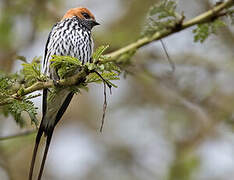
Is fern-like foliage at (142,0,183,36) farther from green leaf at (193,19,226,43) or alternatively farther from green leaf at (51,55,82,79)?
green leaf at (51,55,82,79)

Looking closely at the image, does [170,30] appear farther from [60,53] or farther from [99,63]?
[60,53]

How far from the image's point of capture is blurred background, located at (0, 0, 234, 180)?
5980 mm

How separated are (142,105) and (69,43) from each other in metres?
5.02

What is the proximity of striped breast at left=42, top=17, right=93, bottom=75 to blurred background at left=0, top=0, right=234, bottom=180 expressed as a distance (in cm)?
84

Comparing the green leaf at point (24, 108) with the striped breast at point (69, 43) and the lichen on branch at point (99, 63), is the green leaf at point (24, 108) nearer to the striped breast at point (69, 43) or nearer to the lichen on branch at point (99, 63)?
the lichen on branch at point (99, 63)

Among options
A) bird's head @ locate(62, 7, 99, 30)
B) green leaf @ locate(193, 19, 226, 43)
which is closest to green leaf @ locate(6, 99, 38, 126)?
green leaf @ locate(193, 19, 226, 43)

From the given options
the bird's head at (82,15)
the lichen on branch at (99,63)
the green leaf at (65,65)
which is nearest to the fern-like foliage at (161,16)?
the lichen on branch at (99,63)

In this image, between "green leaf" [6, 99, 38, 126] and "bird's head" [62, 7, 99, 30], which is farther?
"bird's head" [62, 7, 99, 30]

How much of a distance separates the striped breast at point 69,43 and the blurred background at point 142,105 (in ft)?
2.77

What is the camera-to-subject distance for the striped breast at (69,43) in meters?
3.85

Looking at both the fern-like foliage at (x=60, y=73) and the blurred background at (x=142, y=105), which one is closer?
the fern-like foliage at (x=60, y=73)

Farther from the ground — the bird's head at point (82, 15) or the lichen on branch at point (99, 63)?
the bird's head at point (82, 15)

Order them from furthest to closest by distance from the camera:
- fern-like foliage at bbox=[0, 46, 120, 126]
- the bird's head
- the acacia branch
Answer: the bird's head, the acacia branch, fern-like foliage at bbox=[0, 46, 120, 126]

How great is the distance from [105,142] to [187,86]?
391cm
